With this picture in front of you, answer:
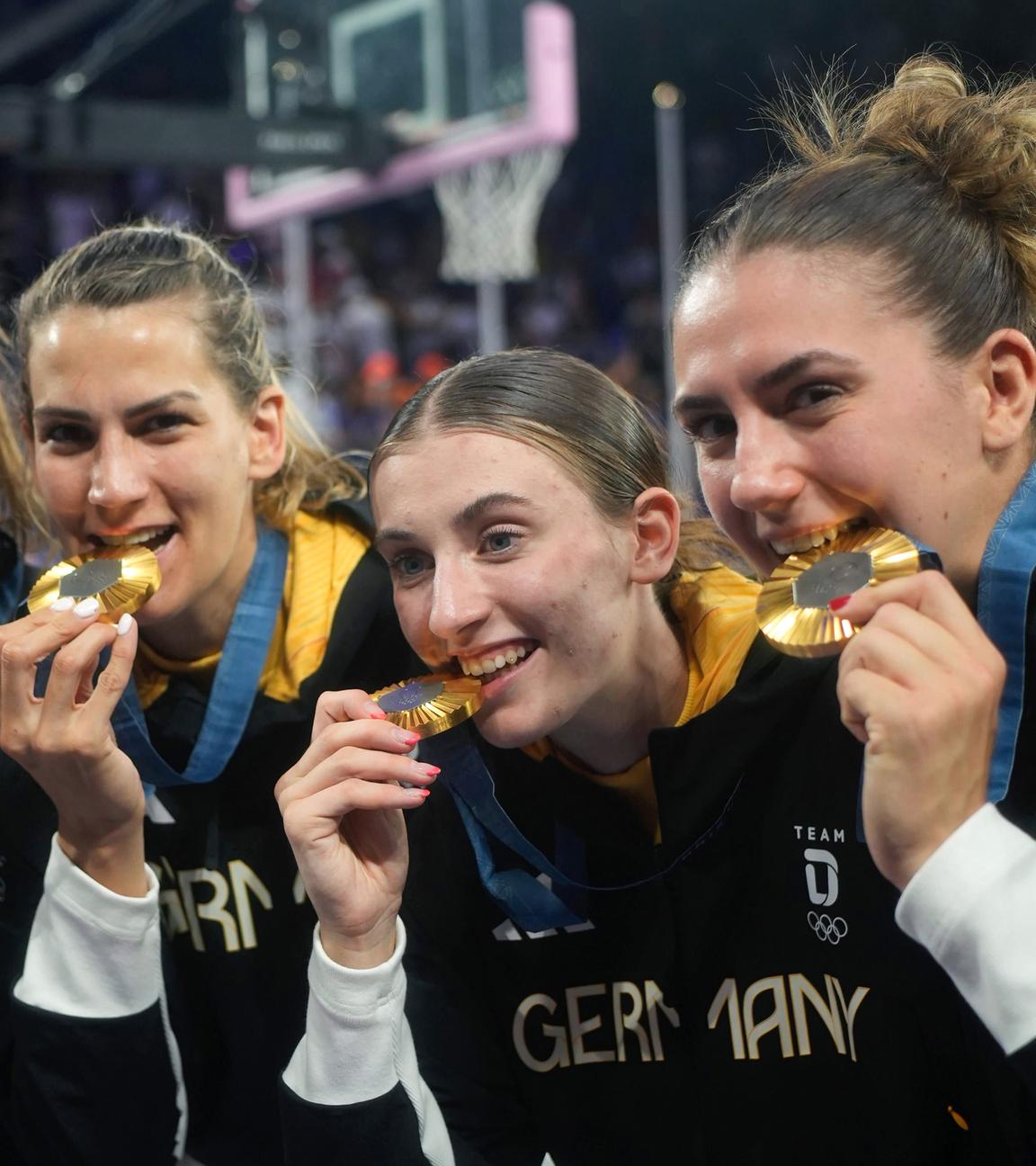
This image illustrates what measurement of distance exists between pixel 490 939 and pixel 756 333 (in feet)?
2.72

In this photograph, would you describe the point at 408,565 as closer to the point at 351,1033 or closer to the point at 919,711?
the point at 351,1033

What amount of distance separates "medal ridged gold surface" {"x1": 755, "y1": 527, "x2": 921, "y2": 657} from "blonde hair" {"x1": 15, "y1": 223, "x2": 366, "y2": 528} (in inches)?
37.6

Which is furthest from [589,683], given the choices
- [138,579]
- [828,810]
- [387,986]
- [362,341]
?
[362,341]

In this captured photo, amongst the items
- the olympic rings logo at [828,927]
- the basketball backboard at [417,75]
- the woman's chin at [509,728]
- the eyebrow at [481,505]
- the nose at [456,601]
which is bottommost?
the olympic rings logo at [828,927]

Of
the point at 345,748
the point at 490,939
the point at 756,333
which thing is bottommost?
the point at 490,939

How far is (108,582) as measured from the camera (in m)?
1.84

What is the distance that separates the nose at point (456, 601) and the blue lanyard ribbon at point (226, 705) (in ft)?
1.66

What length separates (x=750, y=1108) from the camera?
5.28ft

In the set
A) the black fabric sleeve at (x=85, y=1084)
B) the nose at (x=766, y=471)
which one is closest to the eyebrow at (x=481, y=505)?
the nose at (x=766, y=471)

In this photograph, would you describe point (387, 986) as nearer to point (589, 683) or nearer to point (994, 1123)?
point (589, 683)

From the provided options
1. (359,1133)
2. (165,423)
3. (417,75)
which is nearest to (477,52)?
(417,75)

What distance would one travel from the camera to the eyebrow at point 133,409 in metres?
1.97

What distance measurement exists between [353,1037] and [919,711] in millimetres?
787

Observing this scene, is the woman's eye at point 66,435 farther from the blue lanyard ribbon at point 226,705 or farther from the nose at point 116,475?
the blue lanyard ribbon at point 226,705
